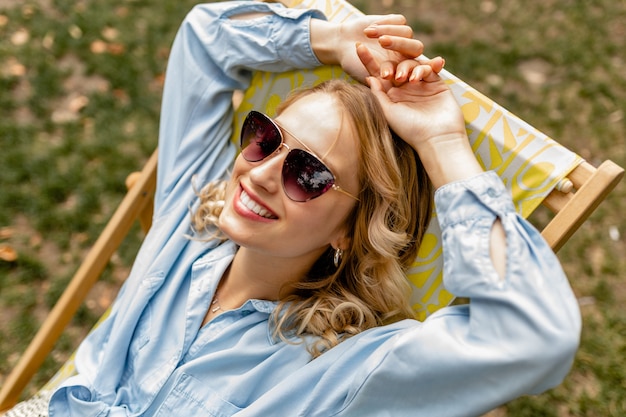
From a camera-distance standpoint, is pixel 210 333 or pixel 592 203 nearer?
pixel 592 203

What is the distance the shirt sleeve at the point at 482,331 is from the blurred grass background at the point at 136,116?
59.8 inches

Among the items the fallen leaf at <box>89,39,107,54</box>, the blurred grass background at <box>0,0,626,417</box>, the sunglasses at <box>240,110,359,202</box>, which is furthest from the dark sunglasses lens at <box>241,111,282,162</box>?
the fallen leaf at <box>89,39,107,54</box>

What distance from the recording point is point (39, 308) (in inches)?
122

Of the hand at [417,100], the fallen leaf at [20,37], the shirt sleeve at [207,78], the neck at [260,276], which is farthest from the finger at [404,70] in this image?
the fallen leaf at [20,37]

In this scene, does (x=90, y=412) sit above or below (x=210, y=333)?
below

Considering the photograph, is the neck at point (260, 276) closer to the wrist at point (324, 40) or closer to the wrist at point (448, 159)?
the wrist at point (448, 159)

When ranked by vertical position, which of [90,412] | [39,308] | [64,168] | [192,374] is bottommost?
[39,308]

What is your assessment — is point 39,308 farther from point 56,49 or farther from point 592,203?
point 592,203

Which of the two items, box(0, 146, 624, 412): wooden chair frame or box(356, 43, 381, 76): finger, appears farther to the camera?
box(0, 146, 624, 412): wooden chair frame

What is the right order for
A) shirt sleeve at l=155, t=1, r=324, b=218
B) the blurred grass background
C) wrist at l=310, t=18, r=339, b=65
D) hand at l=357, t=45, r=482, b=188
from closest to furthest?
hand at l=357, t=45, r=482, b=188 → wrist at l=310, t=18, r=339, b=65 → shirt sleeve at l=155, t=1, r=324, b=218 → the blurred grass background

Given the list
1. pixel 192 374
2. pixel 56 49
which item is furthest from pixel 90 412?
pixel 56 49

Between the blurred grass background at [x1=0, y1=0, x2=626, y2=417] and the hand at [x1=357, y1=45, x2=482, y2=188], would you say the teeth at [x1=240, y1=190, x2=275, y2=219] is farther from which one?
the blurred grass background at [x1=0, y1=0, x2=626, y2=417]

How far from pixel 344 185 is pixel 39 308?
2167 mm

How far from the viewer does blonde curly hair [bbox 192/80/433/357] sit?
1743mm
